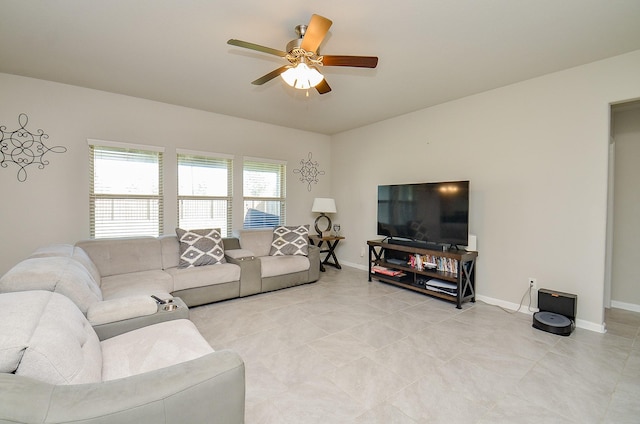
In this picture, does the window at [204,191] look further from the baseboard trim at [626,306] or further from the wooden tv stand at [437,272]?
the baseboard trim at [626,306]

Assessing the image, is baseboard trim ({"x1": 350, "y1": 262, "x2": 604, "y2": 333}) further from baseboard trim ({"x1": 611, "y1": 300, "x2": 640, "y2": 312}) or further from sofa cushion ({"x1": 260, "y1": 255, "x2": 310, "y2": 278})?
sofa cushion ({"x1": 260, "y1": 255, "x2": 310, "y2": 278})

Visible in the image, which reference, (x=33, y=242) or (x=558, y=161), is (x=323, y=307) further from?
(x=33, y=242)

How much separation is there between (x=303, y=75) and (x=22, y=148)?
3.55 meters

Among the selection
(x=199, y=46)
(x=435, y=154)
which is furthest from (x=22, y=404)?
(x=435, y=154)

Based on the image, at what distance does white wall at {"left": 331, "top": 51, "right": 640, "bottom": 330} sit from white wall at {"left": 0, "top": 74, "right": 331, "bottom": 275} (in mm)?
3642

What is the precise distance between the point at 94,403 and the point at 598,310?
13.1 feet

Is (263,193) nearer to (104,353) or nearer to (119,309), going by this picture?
(119,309)

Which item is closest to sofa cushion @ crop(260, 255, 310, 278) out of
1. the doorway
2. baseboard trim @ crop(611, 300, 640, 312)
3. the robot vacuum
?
the robot vacuum

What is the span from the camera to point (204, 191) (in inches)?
179

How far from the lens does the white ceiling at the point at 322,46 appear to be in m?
2.07

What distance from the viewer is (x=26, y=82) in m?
3.30

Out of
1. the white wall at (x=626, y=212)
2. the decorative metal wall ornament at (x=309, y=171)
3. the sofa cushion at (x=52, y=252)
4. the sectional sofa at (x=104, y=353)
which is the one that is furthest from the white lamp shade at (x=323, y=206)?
the white wall at (x=626, y=212)

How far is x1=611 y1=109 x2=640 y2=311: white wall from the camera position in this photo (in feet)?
11.0

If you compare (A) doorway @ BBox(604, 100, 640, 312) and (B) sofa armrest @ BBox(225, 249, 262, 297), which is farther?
(B) sofa armrest @ BBox(225, 249, 262, 297)
